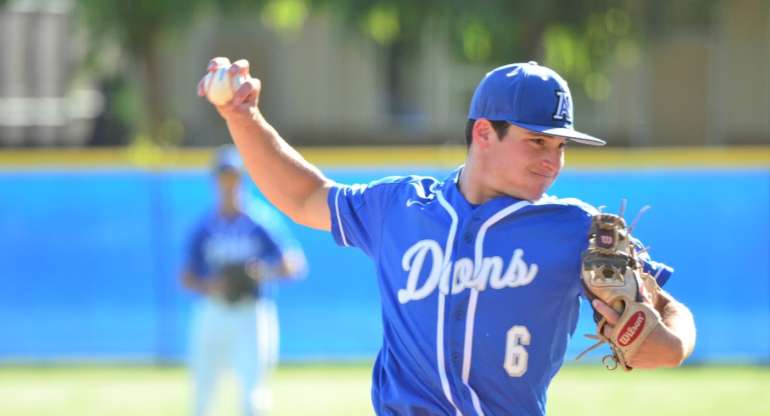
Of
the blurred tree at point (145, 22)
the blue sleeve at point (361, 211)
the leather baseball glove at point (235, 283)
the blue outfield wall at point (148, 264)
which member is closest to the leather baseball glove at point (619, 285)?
the blue sleeve at point (361, 211)

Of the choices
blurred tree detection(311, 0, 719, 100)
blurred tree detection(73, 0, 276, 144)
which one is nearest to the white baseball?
blurred tree detection(311, 0, 719, 100)

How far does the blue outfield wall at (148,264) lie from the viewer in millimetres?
12398

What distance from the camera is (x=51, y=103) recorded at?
91.6ft

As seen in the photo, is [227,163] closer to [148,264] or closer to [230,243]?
[230,243]

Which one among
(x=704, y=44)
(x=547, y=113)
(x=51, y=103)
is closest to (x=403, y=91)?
(x=704, y=44)

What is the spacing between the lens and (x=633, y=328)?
3328mm

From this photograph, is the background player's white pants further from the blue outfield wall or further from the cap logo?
the cap logo

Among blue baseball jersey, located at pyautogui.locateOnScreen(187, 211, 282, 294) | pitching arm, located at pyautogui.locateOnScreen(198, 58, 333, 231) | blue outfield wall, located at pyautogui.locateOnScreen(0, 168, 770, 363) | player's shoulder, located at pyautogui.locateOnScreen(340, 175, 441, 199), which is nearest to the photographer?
player's shoulder, located at pyautogui.locateOnScreen(340, 175, 441, 199)

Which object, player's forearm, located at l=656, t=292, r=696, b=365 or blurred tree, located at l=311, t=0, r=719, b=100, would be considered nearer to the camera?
player's forearm, located at l=656, t=292, r=696, b=365

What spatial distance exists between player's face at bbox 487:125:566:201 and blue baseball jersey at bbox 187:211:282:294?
5.21m

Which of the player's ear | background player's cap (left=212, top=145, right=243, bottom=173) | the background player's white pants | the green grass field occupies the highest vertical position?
the player's ear

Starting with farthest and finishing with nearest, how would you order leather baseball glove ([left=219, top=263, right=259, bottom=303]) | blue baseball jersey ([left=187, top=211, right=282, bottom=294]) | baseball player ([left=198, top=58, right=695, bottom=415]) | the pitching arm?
blue baseball jersey ([left=187, top=211, right=282, bottom=294]), leather baseball glove ([left=219, top=263, right=259, bottom=303]), the pitching arm, baseball player ([left=198, top=58, right=695, bottom=415])

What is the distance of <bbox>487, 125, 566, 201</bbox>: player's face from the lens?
3.64 metres

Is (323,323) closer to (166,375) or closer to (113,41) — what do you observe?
(166,375)
